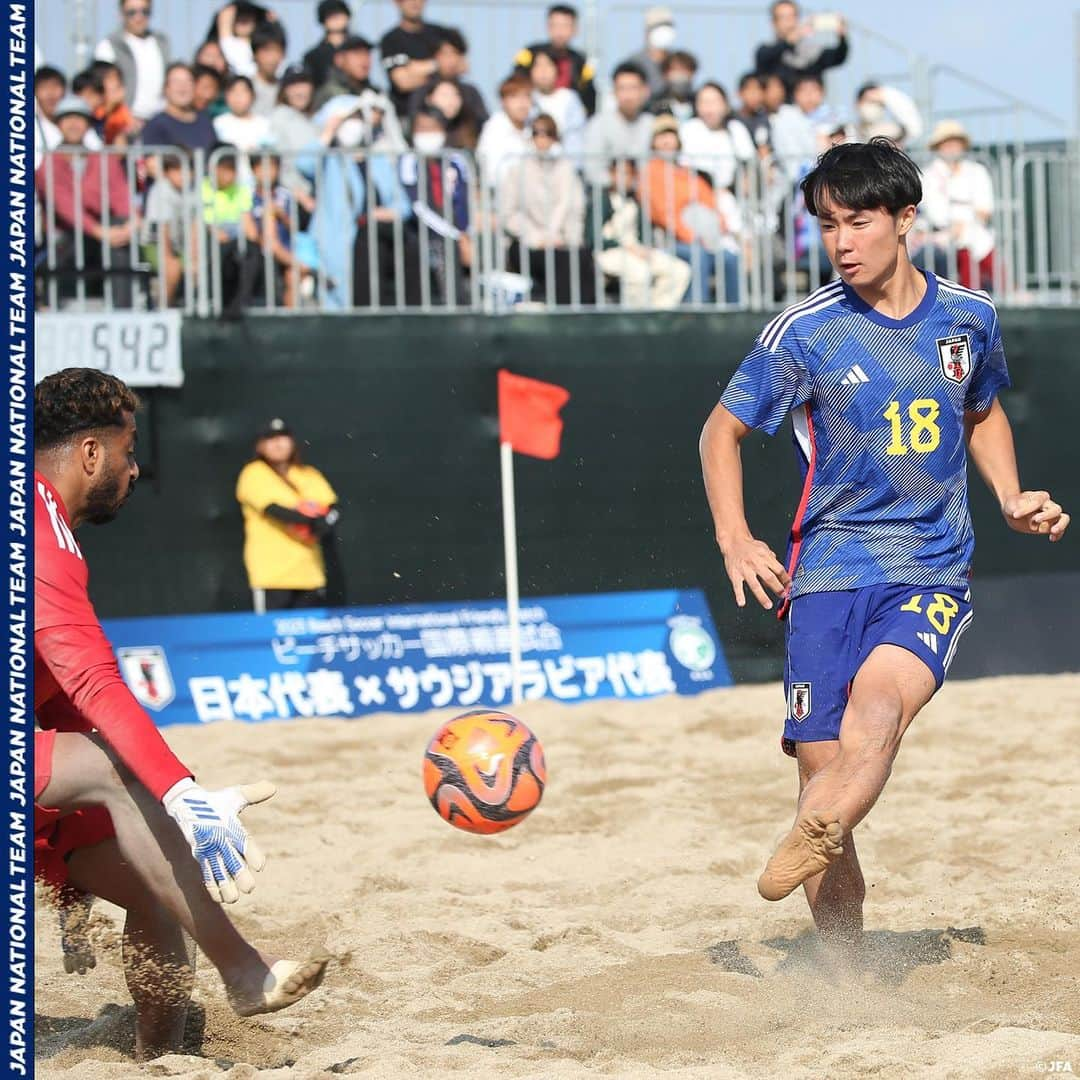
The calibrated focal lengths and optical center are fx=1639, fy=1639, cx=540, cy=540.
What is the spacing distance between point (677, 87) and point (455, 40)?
1.83 metres

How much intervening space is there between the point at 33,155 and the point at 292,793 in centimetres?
493

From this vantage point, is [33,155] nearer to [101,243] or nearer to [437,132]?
[101,243]

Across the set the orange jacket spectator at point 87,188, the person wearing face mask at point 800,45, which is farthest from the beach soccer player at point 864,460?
Result: the person wearing face mask at point 800,45

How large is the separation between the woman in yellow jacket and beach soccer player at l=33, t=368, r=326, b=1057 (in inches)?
227

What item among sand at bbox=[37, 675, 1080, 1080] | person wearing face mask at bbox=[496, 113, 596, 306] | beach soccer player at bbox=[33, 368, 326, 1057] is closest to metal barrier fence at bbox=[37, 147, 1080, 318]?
person wearing face mask at bbox=[496, 113, 596, 306]

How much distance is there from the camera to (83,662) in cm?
354

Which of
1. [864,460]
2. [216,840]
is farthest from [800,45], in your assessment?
[216,840]

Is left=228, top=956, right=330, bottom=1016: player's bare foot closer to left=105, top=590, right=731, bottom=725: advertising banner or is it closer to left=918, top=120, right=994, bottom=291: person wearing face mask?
left=105, top=590, right=731, bottom=725: advertising banner

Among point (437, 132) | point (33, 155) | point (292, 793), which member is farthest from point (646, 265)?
point (33, 155)

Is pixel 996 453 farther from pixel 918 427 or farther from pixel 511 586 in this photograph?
pixel 511 586

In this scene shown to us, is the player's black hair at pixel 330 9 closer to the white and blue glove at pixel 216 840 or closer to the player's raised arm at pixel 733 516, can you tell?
the player's raised arm at pixel 733 516

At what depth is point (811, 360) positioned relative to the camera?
4.29 metres

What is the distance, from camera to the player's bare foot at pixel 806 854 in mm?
3760

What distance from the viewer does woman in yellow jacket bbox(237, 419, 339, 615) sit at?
9.77 meters
